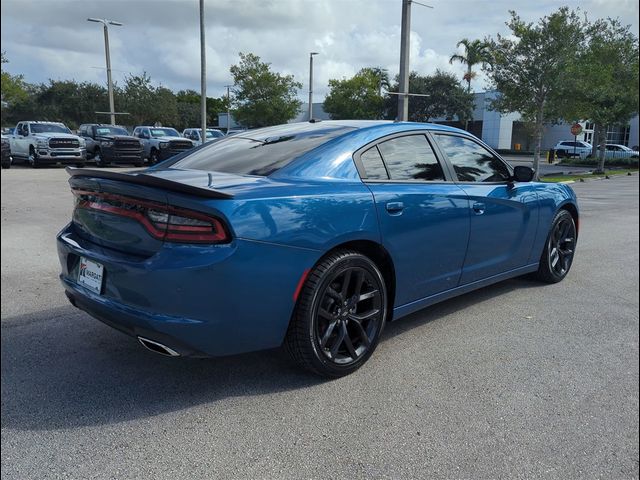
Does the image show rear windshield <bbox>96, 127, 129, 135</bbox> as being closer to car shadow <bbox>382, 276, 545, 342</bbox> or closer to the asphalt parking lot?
the asphalt parking lot

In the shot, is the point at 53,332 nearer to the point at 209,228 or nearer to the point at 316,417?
the point at 209,228

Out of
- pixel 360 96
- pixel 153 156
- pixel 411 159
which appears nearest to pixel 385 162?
pixel 411 159

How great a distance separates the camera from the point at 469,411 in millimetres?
2836

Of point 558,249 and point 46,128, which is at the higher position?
point 46,128

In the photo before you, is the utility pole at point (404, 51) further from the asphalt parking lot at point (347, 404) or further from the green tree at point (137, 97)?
the green tree at point (137, 97)

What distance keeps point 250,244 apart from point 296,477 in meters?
1.09

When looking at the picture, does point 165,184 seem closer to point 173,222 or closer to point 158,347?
point 173,222

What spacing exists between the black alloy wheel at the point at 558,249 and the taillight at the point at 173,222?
3639 millimetres

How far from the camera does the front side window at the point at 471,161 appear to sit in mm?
4102

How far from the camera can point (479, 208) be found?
402 centimetres

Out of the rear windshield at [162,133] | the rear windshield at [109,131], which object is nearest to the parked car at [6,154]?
the rear windshield at [109,131]

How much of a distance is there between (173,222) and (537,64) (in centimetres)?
2043

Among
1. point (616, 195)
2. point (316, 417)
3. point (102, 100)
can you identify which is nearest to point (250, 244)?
point (316, 417)

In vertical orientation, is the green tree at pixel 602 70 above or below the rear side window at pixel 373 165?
above
